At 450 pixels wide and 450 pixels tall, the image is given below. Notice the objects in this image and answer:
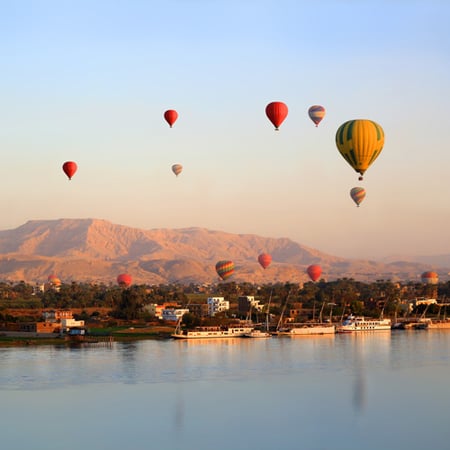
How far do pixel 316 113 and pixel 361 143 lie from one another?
11.8 meters

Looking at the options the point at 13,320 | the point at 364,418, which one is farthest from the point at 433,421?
the point at 13,320

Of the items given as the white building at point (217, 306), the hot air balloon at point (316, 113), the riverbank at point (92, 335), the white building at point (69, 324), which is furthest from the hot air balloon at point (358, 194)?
the white building at point (217, 306)

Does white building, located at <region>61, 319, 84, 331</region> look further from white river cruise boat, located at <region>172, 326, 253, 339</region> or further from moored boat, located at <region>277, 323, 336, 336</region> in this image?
moored boat, located at <region>277, 323, 336, 336</region>

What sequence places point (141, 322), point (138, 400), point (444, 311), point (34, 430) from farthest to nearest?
1. point (444, 311)
2. point (141, 322)
3. point (138, 400)
4. point (34, 430)

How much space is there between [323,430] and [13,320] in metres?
53.4

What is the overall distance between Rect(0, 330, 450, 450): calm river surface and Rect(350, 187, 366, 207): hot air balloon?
43.1 ft

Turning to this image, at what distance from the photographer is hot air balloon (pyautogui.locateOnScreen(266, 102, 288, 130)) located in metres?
58.7

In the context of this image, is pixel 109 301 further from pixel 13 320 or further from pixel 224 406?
pixel 224 406

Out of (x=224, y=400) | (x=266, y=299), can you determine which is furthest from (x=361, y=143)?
(x=266, y=299)

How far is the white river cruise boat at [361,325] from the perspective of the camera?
89.7 m

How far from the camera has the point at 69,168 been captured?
226 feet

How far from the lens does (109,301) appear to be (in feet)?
382

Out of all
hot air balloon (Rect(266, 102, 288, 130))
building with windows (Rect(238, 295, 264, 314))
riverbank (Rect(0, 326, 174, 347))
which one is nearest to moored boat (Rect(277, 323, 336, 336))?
riverbank (Rect(0, 326, 174, 347))

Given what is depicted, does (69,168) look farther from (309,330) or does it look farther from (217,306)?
(217,306)
